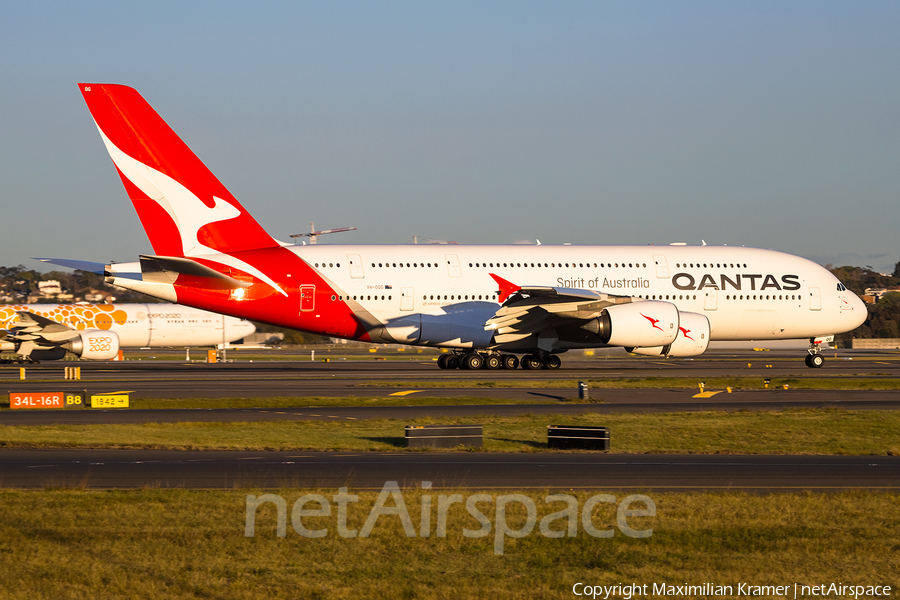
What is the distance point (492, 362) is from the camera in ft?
141

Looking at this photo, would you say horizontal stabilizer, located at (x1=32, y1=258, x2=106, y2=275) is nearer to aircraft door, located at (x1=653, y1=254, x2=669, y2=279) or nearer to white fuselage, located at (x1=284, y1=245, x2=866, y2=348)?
white fuselage, located at (x1=284, y1=245, x2=866, y2=348)

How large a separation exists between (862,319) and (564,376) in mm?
19003

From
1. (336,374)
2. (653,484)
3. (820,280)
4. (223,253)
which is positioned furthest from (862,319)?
(653,484)

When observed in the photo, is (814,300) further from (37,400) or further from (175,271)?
(37,400)

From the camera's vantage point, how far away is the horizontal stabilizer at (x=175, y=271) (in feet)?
120

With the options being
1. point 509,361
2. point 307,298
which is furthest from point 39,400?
point 509,361

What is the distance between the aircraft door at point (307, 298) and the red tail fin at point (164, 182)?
9.85ft

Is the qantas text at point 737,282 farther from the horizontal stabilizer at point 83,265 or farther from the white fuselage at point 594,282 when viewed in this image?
the horizontal stabilizer at point 83,265

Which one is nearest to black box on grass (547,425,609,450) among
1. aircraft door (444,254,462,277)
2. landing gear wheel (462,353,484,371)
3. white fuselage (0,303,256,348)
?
aircraft door (444,254,462,277)

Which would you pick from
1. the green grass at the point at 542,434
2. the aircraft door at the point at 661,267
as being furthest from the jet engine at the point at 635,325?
the green grass at the point at 542,434

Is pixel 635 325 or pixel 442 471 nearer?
pixel 442 471

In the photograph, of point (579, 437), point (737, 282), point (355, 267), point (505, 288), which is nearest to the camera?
point (579, 437)

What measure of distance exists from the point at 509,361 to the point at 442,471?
27.3 meters

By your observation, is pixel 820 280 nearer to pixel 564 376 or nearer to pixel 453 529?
pixel 564 376
